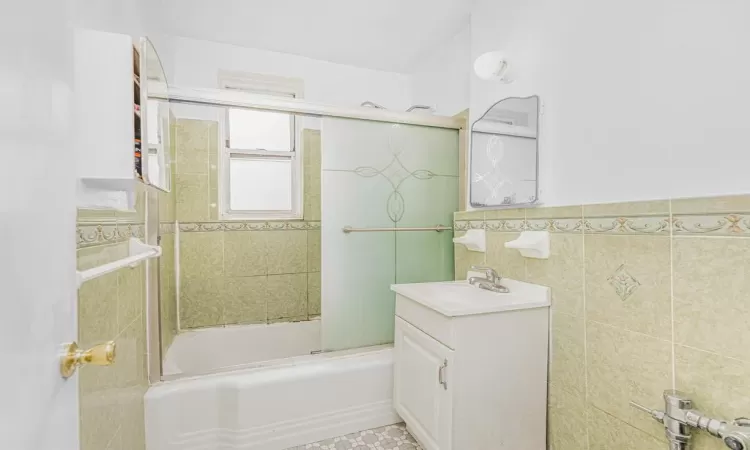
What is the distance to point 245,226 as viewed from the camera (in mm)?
2543

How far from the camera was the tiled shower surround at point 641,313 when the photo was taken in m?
0.93

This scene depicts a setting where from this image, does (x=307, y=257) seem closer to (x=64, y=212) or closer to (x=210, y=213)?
(x=210, y=213)

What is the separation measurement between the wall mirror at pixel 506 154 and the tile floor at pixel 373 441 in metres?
1.28

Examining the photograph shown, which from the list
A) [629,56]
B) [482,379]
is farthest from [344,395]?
[629,56]

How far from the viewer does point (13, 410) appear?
38cm

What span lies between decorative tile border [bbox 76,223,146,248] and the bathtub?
2.36 ft

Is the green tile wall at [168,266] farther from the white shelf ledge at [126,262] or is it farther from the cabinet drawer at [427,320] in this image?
the cabinet drawer at [427,320]

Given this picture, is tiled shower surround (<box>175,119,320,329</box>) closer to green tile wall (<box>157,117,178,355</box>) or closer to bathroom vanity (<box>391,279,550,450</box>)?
green tile wall (<box>157,117,178,355</box>)

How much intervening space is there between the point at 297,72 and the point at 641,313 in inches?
103

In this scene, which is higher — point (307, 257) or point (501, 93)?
point (501, 93)

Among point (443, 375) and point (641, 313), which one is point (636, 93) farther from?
point (443, 375)

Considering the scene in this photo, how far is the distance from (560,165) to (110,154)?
1626 millimetres

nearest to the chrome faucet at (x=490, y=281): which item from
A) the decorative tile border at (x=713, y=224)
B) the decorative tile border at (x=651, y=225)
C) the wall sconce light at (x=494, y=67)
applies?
the decorative tile border at (x=651, y=225)

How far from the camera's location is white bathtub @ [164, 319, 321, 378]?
220 cm
